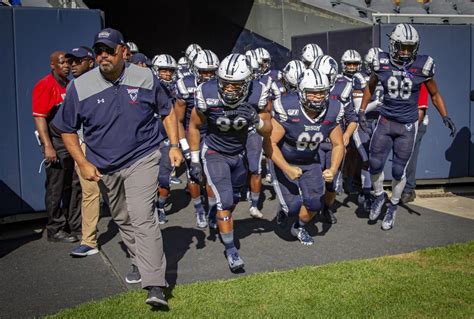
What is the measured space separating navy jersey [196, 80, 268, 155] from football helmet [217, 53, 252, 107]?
0.10 m

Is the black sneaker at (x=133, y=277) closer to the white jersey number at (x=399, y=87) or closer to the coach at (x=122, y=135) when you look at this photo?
the coach at (x=122, y=135)

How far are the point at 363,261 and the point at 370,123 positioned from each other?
332 cm

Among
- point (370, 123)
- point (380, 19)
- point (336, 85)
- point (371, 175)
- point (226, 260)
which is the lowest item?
point (226, 260)

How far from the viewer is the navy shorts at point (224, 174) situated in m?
6.00

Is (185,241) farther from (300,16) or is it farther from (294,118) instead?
(300,16)

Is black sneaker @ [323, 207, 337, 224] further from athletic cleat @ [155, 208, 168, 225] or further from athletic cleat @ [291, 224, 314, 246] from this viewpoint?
athletic cleat @ [155, 208, 168, 225]

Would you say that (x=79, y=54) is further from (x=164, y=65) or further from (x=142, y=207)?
(x=164, y=65)

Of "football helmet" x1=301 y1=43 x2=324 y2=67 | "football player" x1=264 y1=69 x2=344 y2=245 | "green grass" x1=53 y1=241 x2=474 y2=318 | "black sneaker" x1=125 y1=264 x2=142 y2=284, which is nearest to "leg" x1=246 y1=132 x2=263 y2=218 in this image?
"football player" x1=264 y1=69 x2=344 y2=245

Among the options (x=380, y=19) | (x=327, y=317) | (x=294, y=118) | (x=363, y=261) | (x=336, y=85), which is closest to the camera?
(x=327, y=317)

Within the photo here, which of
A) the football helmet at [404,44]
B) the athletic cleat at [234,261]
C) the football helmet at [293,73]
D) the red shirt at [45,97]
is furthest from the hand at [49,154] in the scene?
the football helmet at [404,44]

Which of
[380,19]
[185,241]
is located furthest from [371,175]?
[380,19]

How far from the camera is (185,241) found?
6887mm

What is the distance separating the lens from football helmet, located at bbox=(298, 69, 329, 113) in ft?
20.8

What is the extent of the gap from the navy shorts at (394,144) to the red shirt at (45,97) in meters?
3.76
